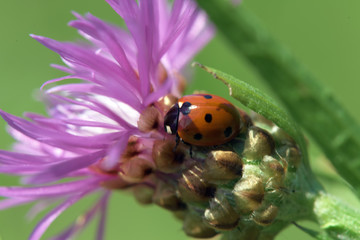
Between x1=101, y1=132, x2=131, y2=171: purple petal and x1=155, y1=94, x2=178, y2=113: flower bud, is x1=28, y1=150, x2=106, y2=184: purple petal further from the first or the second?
x1=155, y1=94, x2=178, y2=113: flower bud

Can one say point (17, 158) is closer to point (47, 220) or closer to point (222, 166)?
point (47, 220)

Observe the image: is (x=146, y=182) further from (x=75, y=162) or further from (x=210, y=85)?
(x=210, y=85)

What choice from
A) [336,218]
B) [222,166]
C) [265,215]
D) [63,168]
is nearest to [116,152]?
[63,168]

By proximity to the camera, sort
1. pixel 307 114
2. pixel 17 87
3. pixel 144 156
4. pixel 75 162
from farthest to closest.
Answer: pixel 17 87 → pixel 144 156 → pixel 75 162 → pixel 307 114

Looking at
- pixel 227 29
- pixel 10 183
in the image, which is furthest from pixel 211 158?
pixel 10 183

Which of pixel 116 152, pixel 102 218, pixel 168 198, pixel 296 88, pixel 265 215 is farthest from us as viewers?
pixel 102 218

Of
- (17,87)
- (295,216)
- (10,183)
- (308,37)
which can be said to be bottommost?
(10,183)

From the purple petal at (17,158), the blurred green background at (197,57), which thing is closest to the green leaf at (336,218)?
the purple petal at (17,158)

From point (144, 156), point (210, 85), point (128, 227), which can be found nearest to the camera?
point (144, 156)
